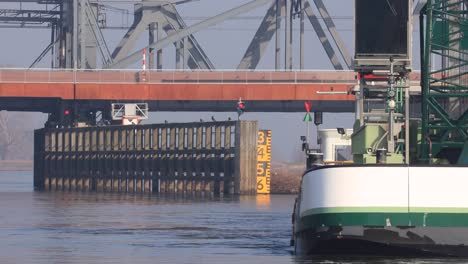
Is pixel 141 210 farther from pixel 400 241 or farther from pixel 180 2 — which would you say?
pixel 180 2

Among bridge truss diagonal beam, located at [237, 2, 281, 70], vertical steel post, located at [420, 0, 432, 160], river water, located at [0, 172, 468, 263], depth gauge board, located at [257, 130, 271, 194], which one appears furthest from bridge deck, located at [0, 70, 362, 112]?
vertical steel post, located at [420, 0, 432, 160]

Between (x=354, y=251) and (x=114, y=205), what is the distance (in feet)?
134

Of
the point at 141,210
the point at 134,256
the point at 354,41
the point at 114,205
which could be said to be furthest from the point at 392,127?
the point at 114,205

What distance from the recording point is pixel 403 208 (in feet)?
111

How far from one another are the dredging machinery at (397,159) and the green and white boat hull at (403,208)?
23 millimetres

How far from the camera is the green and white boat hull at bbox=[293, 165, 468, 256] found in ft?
111

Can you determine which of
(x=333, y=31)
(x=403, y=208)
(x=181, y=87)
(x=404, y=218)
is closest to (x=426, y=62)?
(x=403, y=208)

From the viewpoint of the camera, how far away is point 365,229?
112 ft

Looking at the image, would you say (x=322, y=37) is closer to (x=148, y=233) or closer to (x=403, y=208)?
(x=148, y=233)

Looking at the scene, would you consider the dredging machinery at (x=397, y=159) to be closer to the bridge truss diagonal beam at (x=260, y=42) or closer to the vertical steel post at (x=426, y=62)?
the vertical steel post at (x=426, y=62)

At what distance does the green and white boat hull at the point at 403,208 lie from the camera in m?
34.0

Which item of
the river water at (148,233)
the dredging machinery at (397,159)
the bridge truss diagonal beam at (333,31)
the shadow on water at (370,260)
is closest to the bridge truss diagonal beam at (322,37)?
the bridge truss diagonal beam at (333,31)

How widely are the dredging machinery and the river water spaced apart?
0.63 m

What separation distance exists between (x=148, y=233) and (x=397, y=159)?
1309 cm
